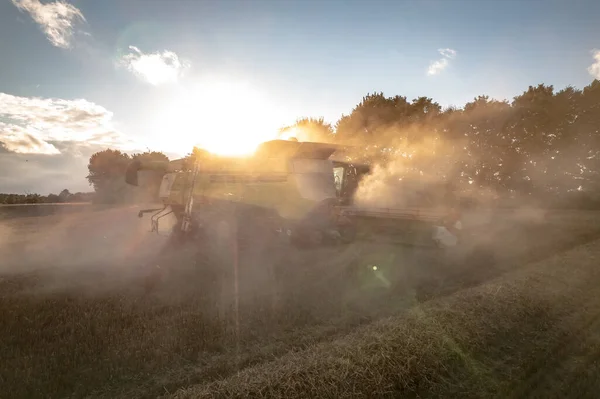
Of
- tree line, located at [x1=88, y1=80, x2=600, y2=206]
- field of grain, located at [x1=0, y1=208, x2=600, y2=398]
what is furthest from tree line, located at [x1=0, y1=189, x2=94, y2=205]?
field of grain, located at [x1=0, y1=208, x2=600, y2=398]

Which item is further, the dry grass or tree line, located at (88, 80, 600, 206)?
tree line, located at (88, 80, 600, 206)

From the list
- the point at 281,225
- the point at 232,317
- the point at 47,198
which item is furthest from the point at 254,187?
the point at 47,198

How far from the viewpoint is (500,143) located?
35.6m

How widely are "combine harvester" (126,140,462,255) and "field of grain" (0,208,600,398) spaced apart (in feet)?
2.72

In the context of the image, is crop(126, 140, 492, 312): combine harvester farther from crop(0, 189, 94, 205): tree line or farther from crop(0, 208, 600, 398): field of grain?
crop(0, 189, 94, 205): tree line

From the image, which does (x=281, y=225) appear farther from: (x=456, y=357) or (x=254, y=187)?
(x=456, y=357)

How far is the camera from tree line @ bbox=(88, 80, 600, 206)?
33.9m

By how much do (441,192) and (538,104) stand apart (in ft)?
84.1

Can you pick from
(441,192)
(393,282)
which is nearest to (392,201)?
(441,192)

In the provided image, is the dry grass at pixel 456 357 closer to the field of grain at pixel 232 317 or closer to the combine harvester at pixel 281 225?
the field of grain at pixel 232 317

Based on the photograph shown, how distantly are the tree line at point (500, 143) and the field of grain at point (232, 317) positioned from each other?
2136 centimetres

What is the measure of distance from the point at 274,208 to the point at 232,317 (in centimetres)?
705

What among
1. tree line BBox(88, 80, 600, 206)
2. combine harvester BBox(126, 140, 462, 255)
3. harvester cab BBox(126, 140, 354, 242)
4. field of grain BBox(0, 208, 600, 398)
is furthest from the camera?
tree line BBox(88, 80, 600, 206)

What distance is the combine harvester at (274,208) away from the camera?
1223 centimetres
